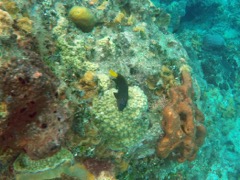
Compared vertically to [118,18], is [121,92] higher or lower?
lower

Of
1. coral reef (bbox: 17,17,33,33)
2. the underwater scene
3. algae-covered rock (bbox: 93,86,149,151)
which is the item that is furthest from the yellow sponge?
coral reef (bbox: 17,17,33,33)

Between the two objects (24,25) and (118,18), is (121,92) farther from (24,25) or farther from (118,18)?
(118,18)

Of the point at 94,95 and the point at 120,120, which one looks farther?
the point at 120,120

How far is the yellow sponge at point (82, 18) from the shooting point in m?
4.48

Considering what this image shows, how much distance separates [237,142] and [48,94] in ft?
32.4

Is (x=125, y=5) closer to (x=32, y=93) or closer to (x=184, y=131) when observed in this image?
(x=184, y=131)

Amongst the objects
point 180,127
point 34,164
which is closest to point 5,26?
point 34,164

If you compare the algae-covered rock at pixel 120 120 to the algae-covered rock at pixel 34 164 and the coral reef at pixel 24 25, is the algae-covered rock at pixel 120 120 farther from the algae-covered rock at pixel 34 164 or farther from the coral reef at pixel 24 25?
the coral reef at pixel 24 25

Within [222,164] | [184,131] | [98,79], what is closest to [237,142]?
[222,164]

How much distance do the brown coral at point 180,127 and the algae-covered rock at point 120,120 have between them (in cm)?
63

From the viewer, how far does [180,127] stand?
5.07 m

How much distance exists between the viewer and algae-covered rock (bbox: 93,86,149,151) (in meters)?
4.02

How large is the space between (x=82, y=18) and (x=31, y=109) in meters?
2.46

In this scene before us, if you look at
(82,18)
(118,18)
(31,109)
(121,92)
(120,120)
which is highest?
(31,109)
